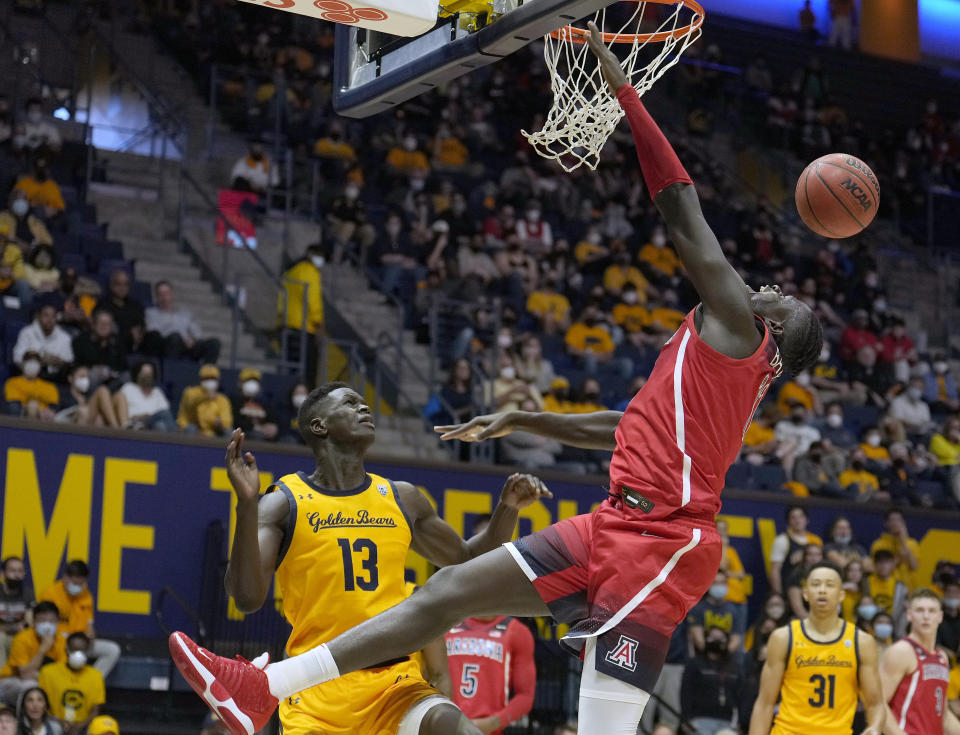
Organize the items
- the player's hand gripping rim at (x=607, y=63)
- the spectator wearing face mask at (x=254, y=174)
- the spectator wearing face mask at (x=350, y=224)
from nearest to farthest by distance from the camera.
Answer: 1. the player's hand gripping rim at (x=607, y=63)
2. the spectator wearing face mask at (x=350, y=224)
3. the spectator wearing face mask at (x=254, y=174)

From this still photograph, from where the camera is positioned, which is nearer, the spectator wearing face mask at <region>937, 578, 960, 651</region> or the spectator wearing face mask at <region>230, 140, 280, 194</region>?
the spectator wearing face mask at <region>937, 578, 960, 651</region>

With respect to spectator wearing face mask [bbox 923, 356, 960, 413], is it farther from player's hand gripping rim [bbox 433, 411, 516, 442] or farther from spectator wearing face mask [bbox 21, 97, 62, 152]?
player's hand gripping rim [bbox 433, 411, 516, 442]

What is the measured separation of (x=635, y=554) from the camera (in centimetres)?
497

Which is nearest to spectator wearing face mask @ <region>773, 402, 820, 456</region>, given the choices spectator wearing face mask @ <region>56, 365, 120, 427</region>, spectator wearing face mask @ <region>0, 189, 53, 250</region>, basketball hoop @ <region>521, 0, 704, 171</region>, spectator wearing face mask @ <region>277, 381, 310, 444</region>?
spectator wearing face mask @ <region>277, 381, 310, 444</region>

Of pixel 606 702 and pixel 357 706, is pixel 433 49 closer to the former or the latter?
pixel 357 706

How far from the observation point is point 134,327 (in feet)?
45.4

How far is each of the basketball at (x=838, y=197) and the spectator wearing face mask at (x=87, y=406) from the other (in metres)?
7.71

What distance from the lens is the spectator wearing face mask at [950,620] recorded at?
46.1 feet

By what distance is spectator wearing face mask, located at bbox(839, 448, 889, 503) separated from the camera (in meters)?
16.3

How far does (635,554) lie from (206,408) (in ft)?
29.4

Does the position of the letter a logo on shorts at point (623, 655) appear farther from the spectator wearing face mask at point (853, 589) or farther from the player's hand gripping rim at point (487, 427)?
the spectator wearing face mask at point (853, 589)

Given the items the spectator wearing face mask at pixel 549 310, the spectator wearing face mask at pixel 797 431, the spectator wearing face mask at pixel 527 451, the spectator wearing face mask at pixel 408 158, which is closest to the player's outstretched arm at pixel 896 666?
the spectator wearing face mask at pixel 527 451

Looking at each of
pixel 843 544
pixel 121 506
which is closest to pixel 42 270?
pixel 121 506

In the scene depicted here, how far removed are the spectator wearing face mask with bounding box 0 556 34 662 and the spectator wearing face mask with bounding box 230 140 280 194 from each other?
708 cm
